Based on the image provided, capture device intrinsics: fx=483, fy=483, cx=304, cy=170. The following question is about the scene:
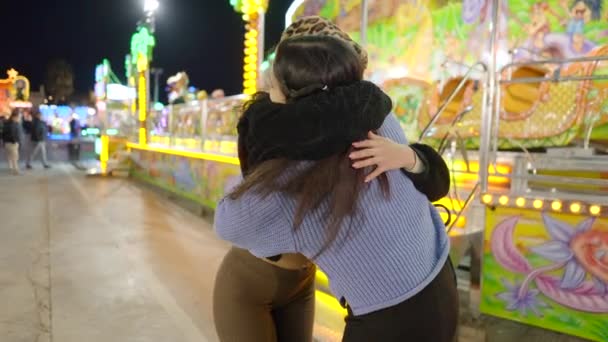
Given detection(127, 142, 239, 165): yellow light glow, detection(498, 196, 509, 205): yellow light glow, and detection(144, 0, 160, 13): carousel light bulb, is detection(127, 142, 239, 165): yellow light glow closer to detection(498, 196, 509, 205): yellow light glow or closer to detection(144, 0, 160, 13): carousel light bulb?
detection(498, 196, 509, 205): yellow light glow

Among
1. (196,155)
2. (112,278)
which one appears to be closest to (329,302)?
(112,278)

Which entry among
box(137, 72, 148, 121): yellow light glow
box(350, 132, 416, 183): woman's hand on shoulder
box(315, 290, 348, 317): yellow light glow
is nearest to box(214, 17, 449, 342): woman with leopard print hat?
box(350, 132, 416, 183): woman's hand on shoulder

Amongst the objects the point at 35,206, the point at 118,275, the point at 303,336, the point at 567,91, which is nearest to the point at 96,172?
the point at 35,206

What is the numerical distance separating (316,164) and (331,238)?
0.53ft

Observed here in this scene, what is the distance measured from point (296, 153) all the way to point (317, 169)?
6 cm

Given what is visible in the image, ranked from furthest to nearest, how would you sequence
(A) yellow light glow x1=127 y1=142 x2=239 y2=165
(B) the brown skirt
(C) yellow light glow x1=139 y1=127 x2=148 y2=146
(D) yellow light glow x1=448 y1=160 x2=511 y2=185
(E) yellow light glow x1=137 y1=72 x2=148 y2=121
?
(E) yellow light glow x1=137 y1=72 x2=148 y2=121, (C) yellow light glow x1=139 y1=127 x2=148 y2=146, (A) yellow light glow x1=127 y1=142 x2=239 y2=165, (D) yellow light glow x1=448 y1=160 x2=511 y2=185, (B) the brown skirt

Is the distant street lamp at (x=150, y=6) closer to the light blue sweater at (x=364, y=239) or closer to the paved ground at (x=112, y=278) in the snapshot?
the paved ground at (x=112, y=278)

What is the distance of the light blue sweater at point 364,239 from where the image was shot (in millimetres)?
1029

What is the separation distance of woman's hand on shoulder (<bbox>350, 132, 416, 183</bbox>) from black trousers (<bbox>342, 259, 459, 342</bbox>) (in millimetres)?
293

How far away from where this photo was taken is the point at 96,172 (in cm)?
1322

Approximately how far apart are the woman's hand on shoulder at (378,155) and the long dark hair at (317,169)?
2cm

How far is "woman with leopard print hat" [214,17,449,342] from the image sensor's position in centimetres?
98

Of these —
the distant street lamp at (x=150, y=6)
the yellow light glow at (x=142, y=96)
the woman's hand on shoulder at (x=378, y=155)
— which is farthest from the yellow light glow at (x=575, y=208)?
the distant street lamp at (x=150, y=6)

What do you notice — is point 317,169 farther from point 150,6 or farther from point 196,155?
point 150,6
